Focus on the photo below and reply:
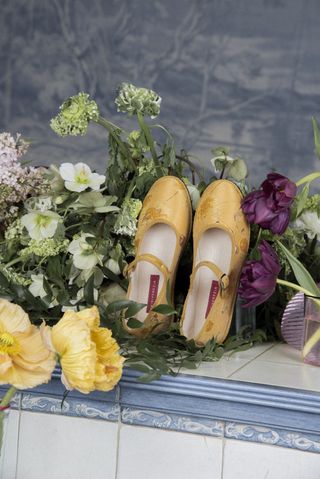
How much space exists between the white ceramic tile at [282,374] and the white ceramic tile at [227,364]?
12 millimetres

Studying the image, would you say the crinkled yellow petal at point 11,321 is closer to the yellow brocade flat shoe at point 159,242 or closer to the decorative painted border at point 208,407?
the decorative painted border at point 208,407

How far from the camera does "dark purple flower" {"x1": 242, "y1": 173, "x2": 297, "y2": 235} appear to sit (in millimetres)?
1311

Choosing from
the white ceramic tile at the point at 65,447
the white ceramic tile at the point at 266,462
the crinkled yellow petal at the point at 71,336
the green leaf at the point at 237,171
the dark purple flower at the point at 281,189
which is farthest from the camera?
the green leaf at the point at 237,171

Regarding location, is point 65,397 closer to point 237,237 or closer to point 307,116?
point 237,237

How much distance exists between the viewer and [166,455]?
1146mm

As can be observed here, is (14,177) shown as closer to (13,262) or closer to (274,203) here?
(13,262)

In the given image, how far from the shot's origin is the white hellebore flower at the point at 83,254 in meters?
1.43

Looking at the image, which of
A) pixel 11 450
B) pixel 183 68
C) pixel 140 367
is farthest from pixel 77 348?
pixel 183 68

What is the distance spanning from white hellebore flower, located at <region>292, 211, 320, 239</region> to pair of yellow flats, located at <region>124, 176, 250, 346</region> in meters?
0.11

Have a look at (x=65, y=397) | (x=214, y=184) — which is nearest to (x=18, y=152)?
(x=214, y=184)

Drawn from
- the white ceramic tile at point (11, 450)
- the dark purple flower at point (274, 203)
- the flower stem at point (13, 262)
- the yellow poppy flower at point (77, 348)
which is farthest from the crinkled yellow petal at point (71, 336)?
the flower stem at point (13, 262)

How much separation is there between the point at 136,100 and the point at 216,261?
0.99ft

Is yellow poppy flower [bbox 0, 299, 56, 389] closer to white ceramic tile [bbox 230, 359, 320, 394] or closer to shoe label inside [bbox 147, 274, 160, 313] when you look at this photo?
white ceramic tile [bbox 230, 359, 320, 394]

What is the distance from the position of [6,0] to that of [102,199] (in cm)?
258
